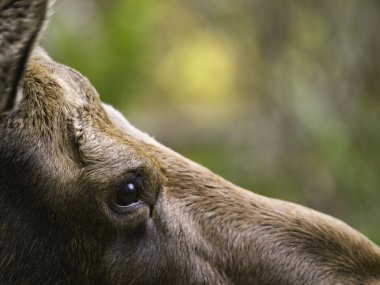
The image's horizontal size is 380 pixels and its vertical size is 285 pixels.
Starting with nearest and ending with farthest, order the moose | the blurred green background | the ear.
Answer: the ear, the moose, the blurred green background

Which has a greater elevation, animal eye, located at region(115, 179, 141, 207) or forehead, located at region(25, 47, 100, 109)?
forehead, located at region(25, 47, 100, 109)

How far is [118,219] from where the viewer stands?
500cm

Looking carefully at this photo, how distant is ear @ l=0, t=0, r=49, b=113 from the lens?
4.21 meters

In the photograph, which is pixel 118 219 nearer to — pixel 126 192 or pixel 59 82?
pixel 126 192

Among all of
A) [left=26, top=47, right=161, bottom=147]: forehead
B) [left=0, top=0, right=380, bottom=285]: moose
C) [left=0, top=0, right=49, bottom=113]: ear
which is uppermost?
[left=0, top=0, right=49, bottom=113]: ear

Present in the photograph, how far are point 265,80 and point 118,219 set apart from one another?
890cm

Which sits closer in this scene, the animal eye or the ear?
the ear

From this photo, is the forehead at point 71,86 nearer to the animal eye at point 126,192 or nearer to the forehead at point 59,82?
the forehead at point 59,82

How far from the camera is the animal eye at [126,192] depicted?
500cm

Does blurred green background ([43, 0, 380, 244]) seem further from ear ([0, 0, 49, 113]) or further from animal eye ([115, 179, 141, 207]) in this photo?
ear ([0, 0, 49, 113])

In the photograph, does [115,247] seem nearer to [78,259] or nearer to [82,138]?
[78,259]

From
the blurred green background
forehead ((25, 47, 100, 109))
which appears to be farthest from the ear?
Answer: the blurred green background

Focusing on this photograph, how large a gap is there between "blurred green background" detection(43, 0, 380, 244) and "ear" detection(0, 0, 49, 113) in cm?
672

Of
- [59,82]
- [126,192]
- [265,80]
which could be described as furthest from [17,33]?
[265,80]
